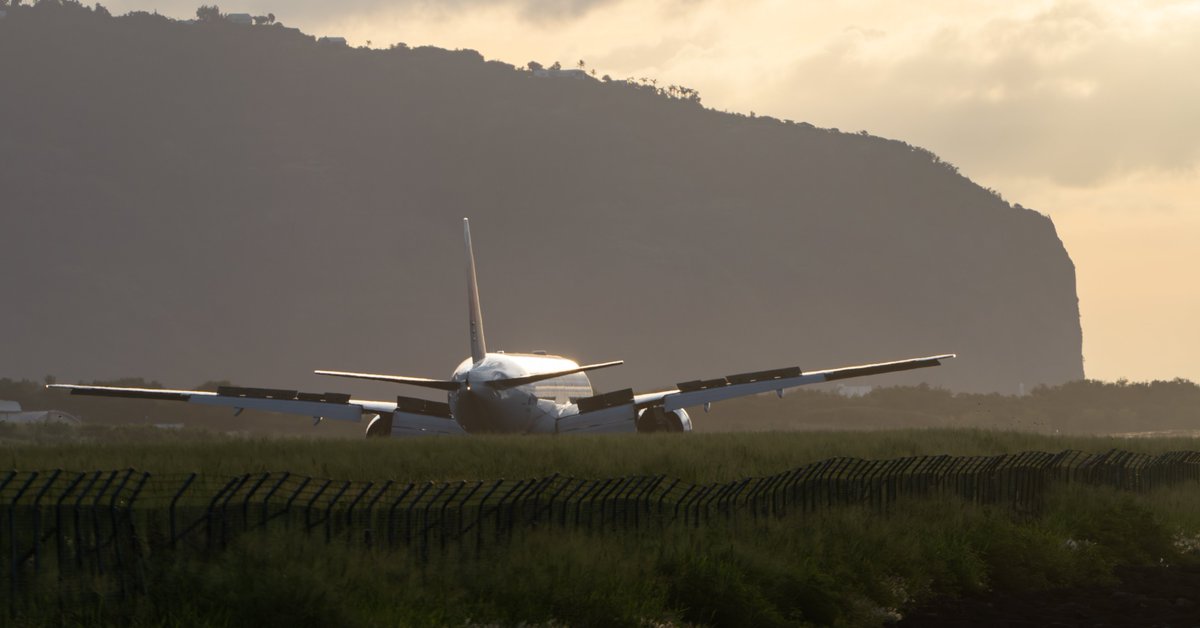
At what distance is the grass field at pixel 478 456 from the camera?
41.6 metres

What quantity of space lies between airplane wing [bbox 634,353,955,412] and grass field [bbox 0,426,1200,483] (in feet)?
19.5

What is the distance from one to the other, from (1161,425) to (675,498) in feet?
520

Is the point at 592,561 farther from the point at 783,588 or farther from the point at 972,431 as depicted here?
the point at 972,431

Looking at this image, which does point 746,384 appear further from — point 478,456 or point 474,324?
point 478,456

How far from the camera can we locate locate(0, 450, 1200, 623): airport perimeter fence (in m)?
20.1

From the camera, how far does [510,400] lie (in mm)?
66500

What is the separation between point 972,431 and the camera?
77.9 m

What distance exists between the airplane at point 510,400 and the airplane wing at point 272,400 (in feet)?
0.14

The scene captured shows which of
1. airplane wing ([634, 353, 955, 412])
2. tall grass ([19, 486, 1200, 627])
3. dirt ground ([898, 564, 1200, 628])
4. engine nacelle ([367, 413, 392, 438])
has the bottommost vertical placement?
dirt ground ([898, 564, 1200, 628])

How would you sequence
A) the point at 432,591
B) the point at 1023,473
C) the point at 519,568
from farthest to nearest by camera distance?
the point at 1023,473 < the point at 519,568 < the point at 432,591

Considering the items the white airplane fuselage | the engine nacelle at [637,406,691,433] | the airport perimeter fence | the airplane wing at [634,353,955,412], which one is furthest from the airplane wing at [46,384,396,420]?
the airport perimeter fence

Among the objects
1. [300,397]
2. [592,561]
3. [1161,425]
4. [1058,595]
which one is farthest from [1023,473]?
[1161,425]

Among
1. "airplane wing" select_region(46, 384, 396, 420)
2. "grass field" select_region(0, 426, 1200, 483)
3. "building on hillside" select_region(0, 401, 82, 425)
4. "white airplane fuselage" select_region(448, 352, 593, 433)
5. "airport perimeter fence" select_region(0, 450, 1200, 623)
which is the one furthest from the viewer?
"building on hillside" select_region(0, 401, 82, 425)

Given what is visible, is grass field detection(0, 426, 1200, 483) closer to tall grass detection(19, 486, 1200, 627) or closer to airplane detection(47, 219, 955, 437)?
airplane detection(47, 219, 955, 437)
